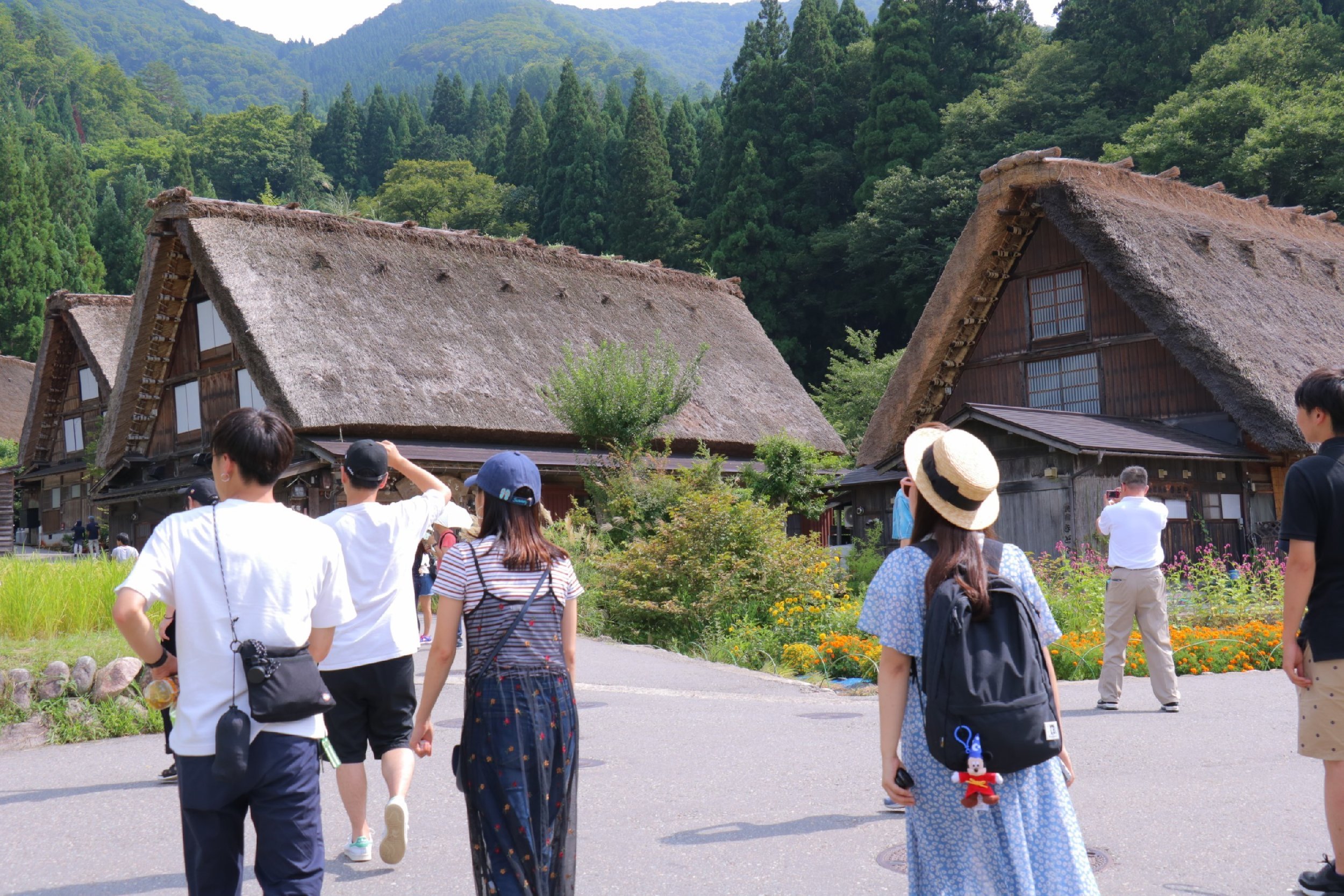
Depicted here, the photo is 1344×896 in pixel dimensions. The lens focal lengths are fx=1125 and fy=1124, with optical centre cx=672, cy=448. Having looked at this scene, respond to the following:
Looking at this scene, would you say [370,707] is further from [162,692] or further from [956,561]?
[956,561]

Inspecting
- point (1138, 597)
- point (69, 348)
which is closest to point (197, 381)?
point (69, 348)

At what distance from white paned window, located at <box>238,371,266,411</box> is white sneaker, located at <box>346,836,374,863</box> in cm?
1784

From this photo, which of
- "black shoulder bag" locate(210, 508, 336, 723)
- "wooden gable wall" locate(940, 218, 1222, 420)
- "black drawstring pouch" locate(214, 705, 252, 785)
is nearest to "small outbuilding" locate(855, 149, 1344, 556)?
"wooden gable wall" locate(940, 218, 1222, 420)

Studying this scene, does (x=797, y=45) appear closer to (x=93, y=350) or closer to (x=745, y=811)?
(x=93, y=350)

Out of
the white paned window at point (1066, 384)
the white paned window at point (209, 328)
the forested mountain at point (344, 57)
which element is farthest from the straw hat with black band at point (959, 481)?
the forested mountain at point (344, 57)

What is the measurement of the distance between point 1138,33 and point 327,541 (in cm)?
3972

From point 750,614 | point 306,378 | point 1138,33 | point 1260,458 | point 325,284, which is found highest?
point 1138,33

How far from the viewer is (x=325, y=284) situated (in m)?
21.2

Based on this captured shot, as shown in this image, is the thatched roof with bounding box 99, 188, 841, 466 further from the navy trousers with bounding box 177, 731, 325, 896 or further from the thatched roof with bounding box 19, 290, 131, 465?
the navy trousers with bounding box 177, 731, 325, 896

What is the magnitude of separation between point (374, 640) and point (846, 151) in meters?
38.7

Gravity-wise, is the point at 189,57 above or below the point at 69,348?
above

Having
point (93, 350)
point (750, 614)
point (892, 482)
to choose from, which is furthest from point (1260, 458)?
point (93, 350)

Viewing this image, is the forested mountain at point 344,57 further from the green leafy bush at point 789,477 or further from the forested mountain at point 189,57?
the green leafy bush at point 789,477

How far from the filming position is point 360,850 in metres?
4.69
